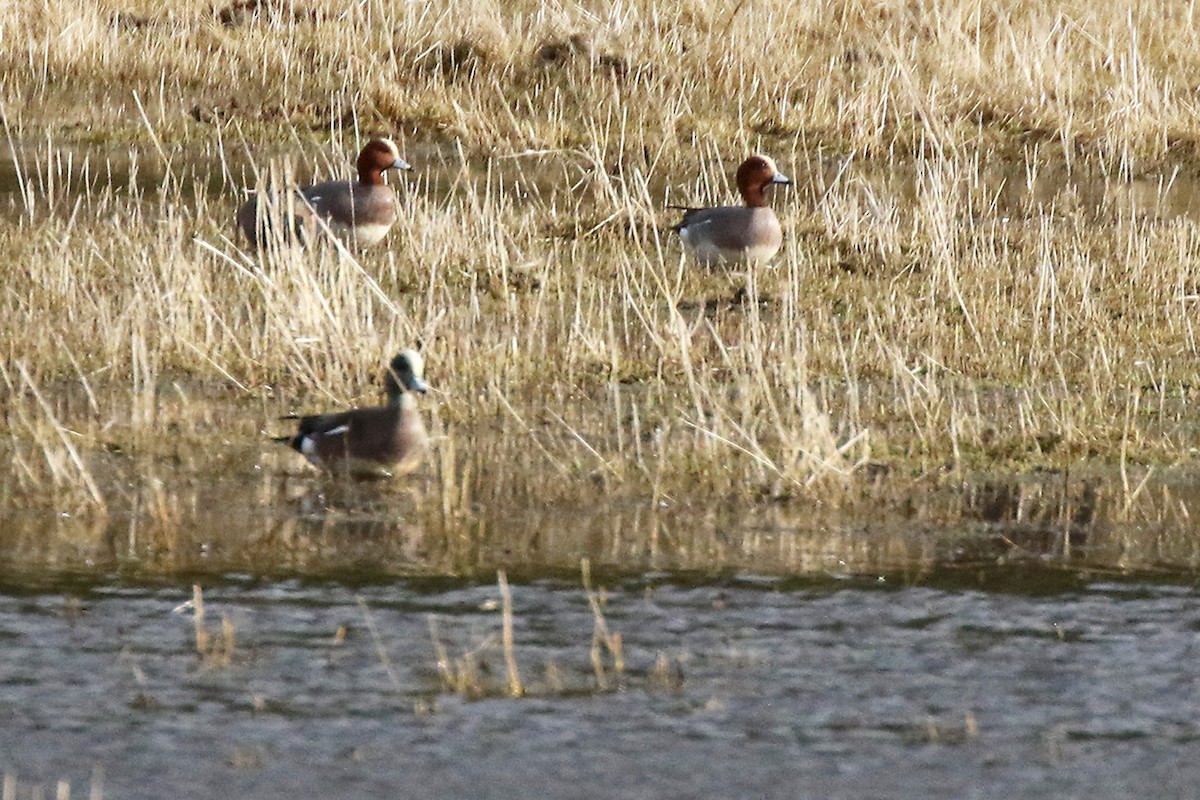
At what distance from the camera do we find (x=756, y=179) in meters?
11.3

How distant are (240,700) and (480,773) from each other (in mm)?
729

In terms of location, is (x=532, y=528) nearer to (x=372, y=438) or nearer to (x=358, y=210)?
(x=372, y=438)

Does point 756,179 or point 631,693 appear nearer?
point 631,693

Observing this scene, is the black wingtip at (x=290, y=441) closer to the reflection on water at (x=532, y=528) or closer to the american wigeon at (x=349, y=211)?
the reflection on water at (x=532, y=528)

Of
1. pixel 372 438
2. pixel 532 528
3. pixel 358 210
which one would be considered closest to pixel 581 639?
pixel 532 528

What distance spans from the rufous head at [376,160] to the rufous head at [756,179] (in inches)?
70.2

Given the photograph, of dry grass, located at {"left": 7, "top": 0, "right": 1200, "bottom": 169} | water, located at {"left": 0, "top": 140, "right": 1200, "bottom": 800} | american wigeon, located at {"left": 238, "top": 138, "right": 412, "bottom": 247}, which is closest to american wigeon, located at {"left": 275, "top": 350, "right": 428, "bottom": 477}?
water, located at {"left": 0, "top": 140, "right": 1200, "bottom": 800}

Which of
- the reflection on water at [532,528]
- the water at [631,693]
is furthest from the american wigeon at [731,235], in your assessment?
the water at [631,693]

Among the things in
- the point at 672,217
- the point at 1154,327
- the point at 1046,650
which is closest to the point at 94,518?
the point at 1046,650

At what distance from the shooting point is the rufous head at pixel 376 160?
1130 centimetres

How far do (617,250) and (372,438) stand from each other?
4333 millimetres

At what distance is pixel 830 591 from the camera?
6008 millimetres

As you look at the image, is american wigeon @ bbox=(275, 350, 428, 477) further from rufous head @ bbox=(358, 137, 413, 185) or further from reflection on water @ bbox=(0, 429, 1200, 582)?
rufous head @ bbox=(358, 137, 413, 185)

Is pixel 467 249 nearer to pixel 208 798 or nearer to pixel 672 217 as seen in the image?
pixel 672 217
